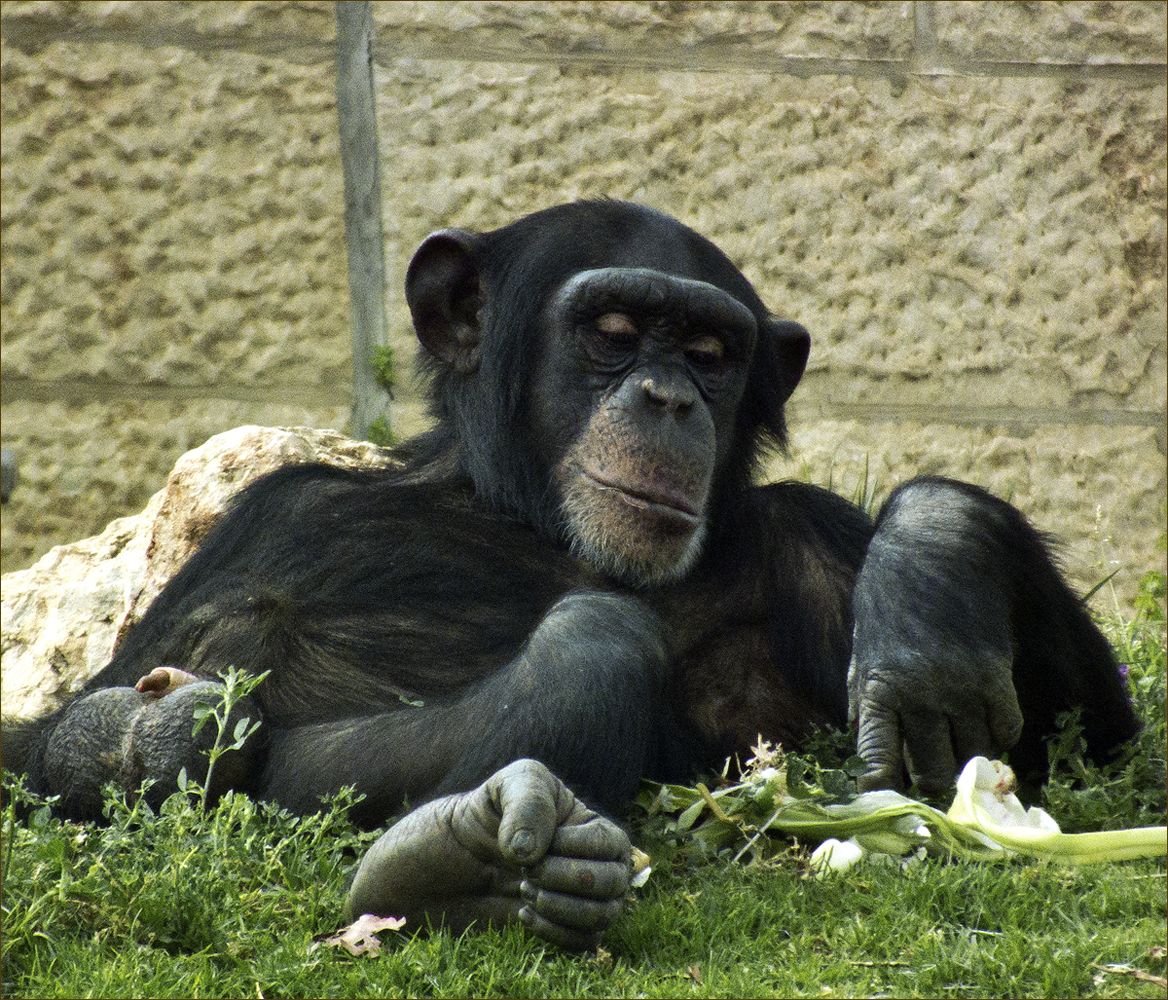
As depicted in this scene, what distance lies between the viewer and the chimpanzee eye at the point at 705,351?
417 cm

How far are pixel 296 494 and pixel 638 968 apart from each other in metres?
1.88

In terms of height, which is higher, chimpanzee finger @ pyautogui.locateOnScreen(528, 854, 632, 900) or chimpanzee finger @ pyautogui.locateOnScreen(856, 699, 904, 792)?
chimpanzee finger @ pyautogui.locateOnScreen(528, 854, 632, 900)

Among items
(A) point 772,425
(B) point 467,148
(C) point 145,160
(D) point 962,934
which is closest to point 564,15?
(B) point 467,148

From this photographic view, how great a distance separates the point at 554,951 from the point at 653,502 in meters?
1.46

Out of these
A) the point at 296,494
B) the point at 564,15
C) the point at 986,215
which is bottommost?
the point at 296,494

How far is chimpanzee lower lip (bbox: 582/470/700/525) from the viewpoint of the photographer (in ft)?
12.8

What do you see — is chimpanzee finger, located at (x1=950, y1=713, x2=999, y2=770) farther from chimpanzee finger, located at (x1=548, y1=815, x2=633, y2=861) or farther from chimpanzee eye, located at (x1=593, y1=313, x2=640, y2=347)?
chimpanzee eye, located at (x1=593, y1=313, x2=640, y2=347)

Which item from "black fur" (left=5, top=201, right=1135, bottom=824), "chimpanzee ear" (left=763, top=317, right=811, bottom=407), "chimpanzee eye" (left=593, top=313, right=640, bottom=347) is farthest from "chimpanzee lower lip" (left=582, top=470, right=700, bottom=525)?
"chimpanzee ear" (left=763, top=317, right=811, bottom=407)

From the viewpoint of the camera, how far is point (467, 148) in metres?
5.81

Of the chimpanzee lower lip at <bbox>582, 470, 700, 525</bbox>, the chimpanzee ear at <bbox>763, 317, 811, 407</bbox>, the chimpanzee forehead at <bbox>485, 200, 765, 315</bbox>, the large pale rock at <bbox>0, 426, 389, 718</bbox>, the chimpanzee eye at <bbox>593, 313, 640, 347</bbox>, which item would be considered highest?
the chimpanzee forehead at <bbox>485, 200, 765, 315</bbox>

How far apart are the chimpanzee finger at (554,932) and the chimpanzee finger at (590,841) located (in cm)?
11

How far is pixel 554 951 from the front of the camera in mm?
2658

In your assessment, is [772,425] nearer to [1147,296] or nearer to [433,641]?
[433,641]

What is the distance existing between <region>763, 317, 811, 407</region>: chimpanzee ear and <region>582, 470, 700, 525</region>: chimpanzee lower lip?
0.76 m
